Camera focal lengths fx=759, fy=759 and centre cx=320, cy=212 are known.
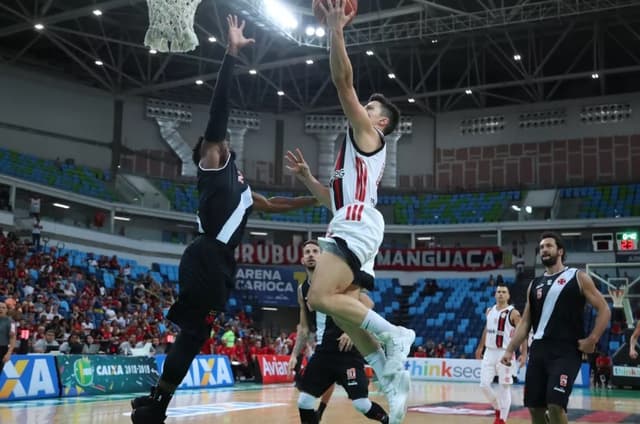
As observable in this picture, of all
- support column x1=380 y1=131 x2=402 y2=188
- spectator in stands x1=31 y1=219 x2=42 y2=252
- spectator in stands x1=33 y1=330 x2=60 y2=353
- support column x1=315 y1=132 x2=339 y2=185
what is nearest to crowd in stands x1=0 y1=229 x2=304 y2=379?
spectator in stands x1=33 y1=330 x2=60 y2=353

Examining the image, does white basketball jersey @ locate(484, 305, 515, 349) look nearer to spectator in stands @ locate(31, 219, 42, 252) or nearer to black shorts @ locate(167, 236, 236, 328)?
black shorts @ locate(167, 236, 236, 328)

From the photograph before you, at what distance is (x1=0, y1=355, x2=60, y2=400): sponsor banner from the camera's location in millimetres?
14109

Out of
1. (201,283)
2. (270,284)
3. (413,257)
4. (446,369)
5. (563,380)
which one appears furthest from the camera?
(413,257)

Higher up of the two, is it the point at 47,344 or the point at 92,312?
the point at 92,312

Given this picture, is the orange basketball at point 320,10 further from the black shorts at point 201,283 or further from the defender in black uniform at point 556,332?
the defender in black uniform at point 556,332

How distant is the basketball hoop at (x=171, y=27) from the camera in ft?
36.1

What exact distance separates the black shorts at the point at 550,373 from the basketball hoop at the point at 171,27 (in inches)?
241

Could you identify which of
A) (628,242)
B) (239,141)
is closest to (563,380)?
(628,242)

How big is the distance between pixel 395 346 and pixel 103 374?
12775 mm

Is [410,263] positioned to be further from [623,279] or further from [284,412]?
[284,412]

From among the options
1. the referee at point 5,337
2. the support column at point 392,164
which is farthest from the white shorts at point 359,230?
the support column at point 392,164

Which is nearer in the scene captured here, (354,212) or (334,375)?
(354,212)

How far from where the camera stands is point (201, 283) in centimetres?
526

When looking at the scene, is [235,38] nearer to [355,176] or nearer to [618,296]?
[355,176]
